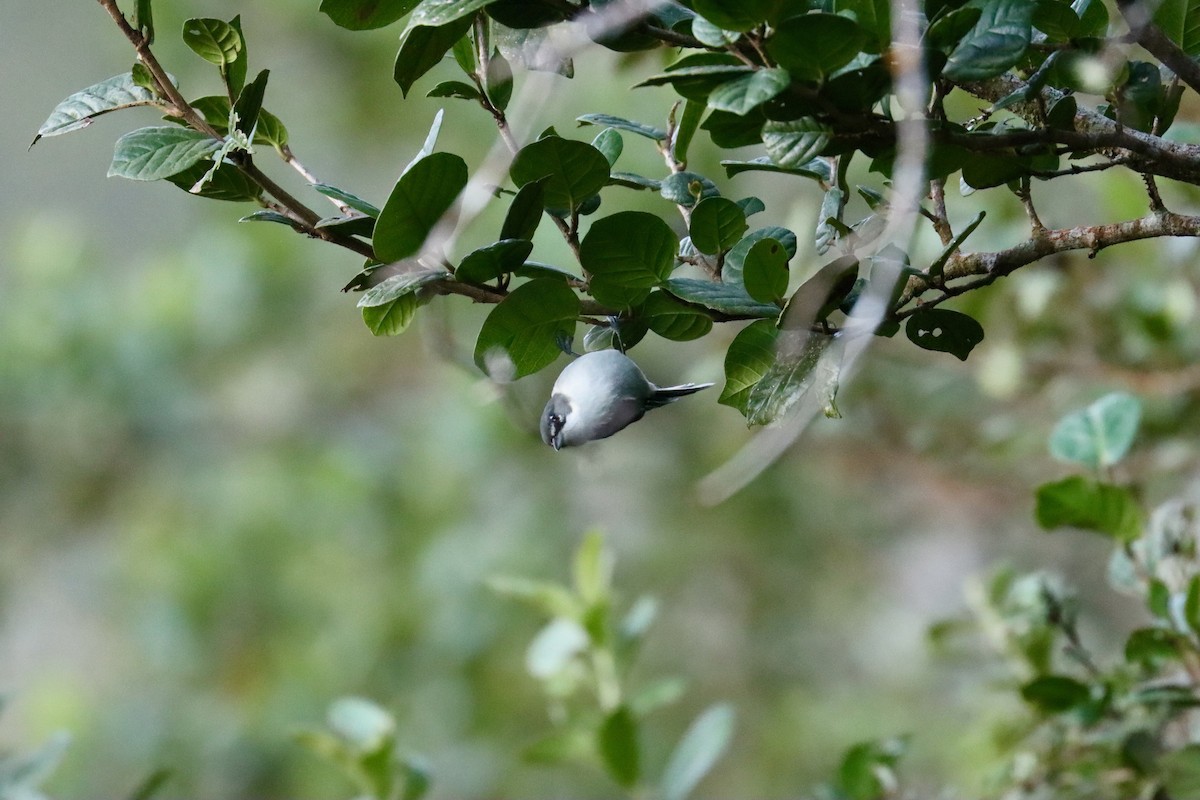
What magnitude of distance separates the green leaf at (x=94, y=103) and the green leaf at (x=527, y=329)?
143 mm

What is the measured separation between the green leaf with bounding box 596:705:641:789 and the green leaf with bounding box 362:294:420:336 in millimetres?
417

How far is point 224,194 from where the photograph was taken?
408 mm

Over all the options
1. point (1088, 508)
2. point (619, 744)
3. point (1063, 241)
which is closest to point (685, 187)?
point (1063, 241)

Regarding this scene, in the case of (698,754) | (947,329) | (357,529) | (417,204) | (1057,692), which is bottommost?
(357,529)

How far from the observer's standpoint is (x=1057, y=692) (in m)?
0.60

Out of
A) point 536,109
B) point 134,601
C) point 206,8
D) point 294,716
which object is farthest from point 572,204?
point 206,8

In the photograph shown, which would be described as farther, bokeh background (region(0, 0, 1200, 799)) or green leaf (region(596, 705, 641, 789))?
bokeh background (region(0, 0, 1200, 799))

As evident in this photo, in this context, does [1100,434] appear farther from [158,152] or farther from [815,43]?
[158,152]

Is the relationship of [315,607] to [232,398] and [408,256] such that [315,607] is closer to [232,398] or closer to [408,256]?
[232,398]

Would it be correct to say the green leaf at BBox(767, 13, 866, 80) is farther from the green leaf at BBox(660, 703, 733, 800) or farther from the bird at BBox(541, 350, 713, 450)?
the green leaf at BBox(660, 703, 733, 800)

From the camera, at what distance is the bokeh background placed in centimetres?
198

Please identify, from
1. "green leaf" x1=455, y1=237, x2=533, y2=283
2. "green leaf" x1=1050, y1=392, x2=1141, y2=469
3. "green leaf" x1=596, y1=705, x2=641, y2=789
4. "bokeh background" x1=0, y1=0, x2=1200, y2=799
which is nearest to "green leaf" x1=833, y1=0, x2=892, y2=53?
"green leaf" x1=455, y1=237, x2=533, y2=283

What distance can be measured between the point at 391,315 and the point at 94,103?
13 centimetres

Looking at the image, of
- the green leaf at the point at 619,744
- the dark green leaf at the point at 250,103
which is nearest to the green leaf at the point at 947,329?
the dark green leaf at the point at 250,103
